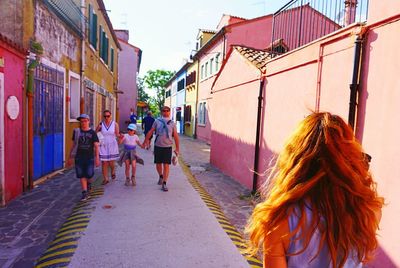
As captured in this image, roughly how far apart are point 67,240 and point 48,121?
4945mm

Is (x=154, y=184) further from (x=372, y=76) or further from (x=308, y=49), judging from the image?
(x=372, y=76)

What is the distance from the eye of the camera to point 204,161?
46.1ft

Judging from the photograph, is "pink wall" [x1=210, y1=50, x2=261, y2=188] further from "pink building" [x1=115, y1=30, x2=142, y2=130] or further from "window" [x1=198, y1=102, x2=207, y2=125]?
"pink building" [x1=115, y1=30, x2=142, y2=130]

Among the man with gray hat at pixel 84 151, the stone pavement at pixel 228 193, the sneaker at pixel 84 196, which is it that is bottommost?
the stone pavement at pixel 228 193

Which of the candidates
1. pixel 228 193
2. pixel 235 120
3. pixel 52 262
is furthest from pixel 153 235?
pixel 235 120

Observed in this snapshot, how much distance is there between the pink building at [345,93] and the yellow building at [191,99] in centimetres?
1805

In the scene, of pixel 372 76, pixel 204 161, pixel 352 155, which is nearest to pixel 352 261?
pixel 352 155

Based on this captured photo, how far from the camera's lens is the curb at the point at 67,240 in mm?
3679

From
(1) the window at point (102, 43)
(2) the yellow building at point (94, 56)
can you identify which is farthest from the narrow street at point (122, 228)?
(1) the window at point (102, 43)

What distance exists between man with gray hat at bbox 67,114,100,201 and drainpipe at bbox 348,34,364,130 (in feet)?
Answer: 14.8

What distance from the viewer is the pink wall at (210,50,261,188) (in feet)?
28.9

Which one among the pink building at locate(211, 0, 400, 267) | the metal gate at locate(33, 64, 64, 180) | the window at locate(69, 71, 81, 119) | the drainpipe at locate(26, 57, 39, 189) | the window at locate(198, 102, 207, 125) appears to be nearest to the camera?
the pink building at locate(211, 0, 400, 267)

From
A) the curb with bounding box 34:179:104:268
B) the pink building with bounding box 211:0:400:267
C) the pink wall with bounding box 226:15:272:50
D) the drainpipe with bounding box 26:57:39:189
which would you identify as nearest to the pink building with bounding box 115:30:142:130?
the pink wall with bounding box 226:15:272:50

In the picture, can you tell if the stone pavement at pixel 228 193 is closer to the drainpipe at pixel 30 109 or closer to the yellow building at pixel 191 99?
the drainpipe at pixel 30 109
